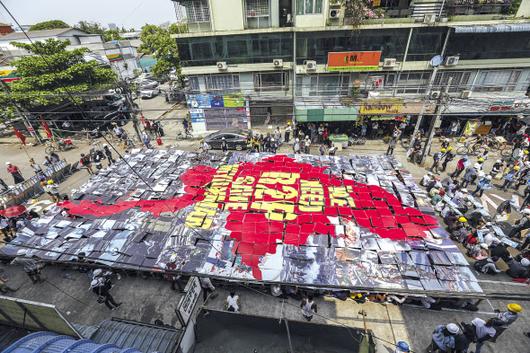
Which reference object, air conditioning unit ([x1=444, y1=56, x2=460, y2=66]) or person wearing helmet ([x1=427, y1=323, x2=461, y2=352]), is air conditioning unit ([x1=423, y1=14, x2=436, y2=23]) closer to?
air conditioning unit ([x1=444, y1=56, x2=460, y2=66])

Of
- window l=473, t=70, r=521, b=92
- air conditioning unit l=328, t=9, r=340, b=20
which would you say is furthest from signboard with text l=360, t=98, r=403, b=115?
air conditioning unit l=328, t=9, r=340, b=20

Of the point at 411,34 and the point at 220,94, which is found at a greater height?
the point at 411,34

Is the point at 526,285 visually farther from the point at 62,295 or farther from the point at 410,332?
the point at 62,295

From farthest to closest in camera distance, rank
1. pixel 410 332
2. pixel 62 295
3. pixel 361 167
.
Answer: pixel 361 167, pixel 62 295, pixel 410 332

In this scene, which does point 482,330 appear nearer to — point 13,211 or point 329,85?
point 329,85

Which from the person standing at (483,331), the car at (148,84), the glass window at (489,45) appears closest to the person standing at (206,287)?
the person standing at (483,331)

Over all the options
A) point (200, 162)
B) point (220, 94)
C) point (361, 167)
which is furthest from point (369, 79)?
point (200, 162)
